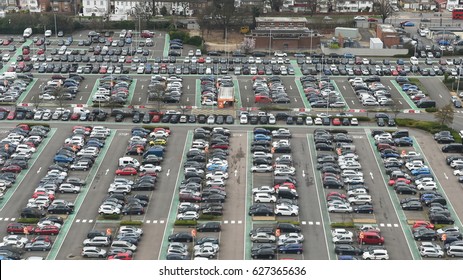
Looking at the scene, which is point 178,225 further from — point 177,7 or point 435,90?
point 177,7

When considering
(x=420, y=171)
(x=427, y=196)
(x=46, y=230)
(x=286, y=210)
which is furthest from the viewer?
(x=420, y=171)

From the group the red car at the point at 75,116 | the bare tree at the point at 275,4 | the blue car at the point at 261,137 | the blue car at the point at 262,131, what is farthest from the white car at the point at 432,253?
the bare tree at the point at 275,4

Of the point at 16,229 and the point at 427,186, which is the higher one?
the point at 427,186

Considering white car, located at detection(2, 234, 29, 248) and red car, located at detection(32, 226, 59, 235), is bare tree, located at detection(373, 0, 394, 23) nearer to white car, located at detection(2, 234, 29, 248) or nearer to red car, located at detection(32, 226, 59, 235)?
red car, located at detection(32, 226, 59, 235)

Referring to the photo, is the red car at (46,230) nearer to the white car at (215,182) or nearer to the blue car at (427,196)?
the white car at (215,182)

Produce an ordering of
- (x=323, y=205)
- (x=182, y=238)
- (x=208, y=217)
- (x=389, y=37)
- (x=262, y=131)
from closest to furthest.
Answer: (x=182, y=238) < (x=208, y=217) < (x=323, y=205) < (x=262, y=131) < (x=389, y=37)

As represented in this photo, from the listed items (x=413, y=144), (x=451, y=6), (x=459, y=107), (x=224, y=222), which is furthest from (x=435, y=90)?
(x=451, y=6)

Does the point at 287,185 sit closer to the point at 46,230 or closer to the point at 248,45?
the point at 46,230

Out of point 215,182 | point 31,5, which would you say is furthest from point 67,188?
point 31,5

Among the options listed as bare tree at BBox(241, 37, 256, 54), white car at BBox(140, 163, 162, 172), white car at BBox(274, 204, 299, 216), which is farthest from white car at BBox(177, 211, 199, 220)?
bare tree at BBox(241, 37, 256, 54)
